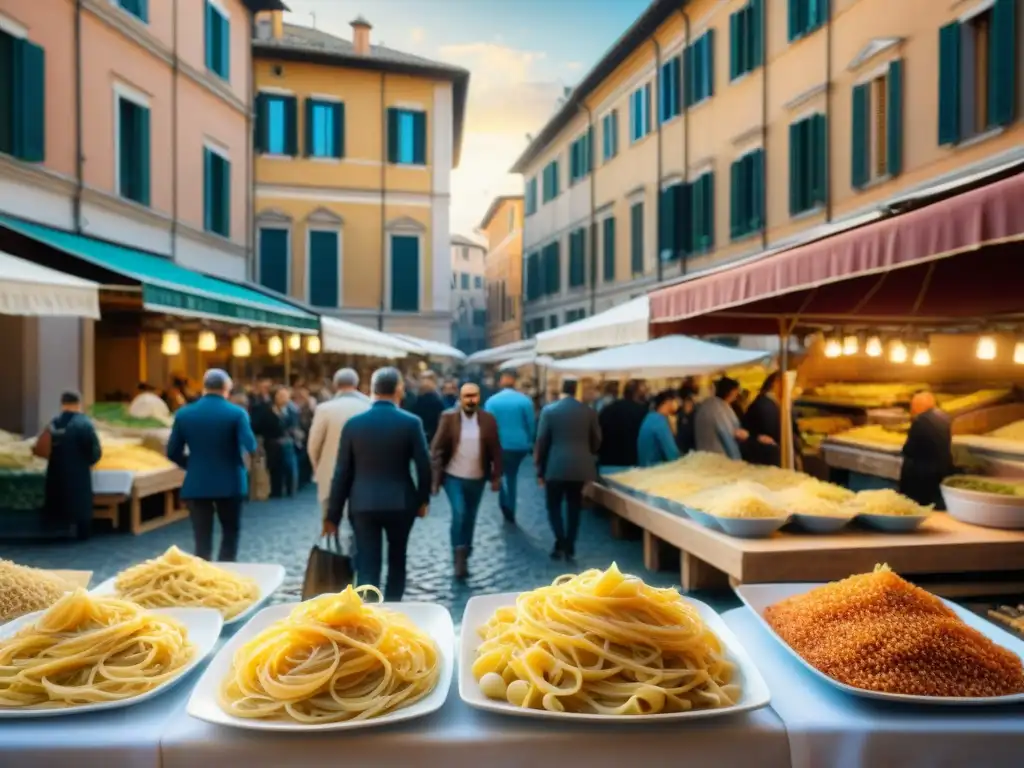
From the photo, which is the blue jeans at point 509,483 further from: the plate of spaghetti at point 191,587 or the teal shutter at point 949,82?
the teal shutter at point 949,82

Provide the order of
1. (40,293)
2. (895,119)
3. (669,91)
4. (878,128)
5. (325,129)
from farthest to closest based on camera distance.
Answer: (325,129) → (669,91) → (878,128) → (895,119) → (40,293)

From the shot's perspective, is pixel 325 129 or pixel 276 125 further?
pixel 325 129

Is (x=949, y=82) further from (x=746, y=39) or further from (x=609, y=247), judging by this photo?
(x=609, y=247)

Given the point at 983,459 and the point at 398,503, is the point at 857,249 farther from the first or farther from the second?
the point at 983,459

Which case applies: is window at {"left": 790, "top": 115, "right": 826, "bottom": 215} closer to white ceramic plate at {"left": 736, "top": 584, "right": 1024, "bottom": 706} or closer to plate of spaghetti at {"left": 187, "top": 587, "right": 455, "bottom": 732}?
white ceramic plate at {"left": 736, "top": 584, "right": 1024, "bottom": 706}

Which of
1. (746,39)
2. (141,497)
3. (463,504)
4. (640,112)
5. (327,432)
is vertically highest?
(640,112)

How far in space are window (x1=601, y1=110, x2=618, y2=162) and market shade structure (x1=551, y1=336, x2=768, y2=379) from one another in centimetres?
1451

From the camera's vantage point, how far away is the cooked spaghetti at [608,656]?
5.98 feet

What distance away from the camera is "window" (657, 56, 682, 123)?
798 inches

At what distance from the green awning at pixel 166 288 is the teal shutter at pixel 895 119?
9.57 meters

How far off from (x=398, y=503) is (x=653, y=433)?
185 inches

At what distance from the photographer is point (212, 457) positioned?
605cm

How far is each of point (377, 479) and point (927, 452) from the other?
4838mm

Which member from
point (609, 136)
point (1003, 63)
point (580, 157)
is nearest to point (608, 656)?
point (1003, 63)
